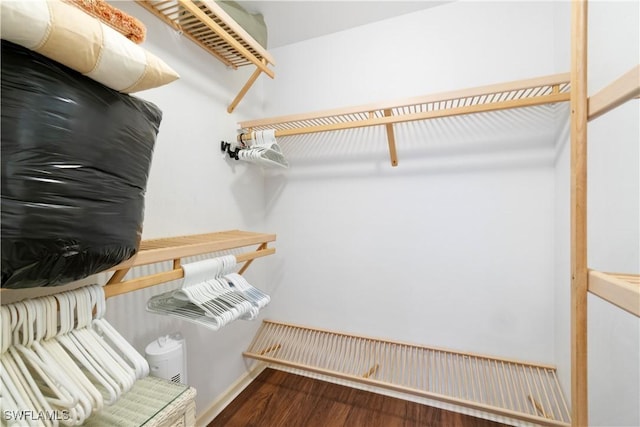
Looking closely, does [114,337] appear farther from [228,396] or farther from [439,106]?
[439,106]

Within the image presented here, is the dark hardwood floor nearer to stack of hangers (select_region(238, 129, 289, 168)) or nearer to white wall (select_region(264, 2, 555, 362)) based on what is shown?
white wall (select_region(264, 2, 555, 362))

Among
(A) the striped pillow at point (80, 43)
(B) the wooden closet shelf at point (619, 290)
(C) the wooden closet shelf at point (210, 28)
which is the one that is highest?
(C) the wooden closet shelf at point (210, 28)

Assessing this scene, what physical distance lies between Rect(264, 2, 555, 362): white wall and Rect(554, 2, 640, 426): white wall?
0.45 meters

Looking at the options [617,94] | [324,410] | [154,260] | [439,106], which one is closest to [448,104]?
[439,106]

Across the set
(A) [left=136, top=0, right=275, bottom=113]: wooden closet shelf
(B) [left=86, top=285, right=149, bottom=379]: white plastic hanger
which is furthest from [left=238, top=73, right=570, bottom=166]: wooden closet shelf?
(B) [left=86, top=285, right=149, bottom=379]: white plastic hanger

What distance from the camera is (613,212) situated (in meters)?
0.83

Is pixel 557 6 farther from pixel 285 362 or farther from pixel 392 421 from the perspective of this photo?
pixel 285 362

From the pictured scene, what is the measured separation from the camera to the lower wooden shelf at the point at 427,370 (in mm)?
1288

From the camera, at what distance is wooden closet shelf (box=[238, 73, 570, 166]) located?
1099 millimetres

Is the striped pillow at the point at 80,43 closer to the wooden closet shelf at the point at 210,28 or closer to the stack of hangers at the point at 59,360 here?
the stack of hangers at the point at 59,360

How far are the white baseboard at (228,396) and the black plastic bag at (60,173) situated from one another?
1.27 meters

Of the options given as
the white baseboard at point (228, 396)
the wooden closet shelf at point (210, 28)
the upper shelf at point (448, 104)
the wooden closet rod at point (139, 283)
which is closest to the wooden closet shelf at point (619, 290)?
the upper shelf at point (448, 104)

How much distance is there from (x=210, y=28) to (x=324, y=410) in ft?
6.70

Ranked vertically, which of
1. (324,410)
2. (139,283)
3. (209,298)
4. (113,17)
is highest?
(113,17)
